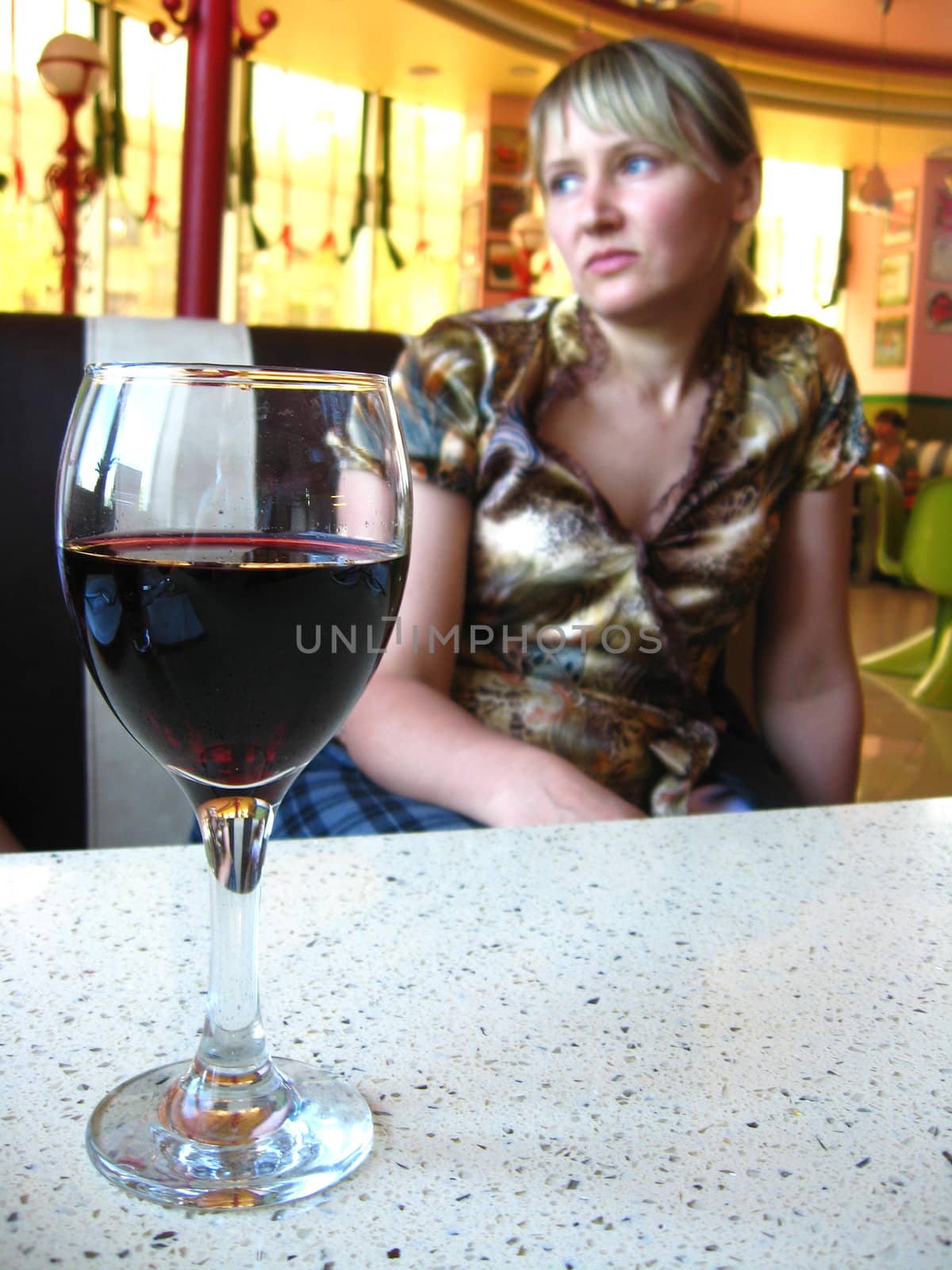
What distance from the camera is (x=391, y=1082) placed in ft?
1.05

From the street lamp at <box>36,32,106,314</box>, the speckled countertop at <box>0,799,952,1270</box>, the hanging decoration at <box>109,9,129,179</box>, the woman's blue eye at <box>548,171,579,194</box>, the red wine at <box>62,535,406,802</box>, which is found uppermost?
the hanging decoration at <box>109,9,129,179</box>

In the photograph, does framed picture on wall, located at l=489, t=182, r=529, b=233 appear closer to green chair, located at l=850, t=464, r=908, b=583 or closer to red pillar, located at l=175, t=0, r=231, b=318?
green chair, located at l=850, t=464, r=908, b=583

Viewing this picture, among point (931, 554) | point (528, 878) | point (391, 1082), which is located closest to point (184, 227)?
point (528, 878)

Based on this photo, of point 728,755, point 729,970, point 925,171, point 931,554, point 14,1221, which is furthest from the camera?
point 925,171

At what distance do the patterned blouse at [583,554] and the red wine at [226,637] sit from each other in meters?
0.85

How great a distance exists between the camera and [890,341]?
835cm

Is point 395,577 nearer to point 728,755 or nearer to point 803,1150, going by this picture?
point 803,1150

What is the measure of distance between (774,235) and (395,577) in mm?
9629

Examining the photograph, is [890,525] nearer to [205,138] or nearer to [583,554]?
[205,138]

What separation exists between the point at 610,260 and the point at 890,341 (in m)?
7.86

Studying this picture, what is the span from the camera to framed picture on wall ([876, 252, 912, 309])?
27.2 feet

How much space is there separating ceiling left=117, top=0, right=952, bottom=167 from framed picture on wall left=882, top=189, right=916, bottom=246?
316 mm

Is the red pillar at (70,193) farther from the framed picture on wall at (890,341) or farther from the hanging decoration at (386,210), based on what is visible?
the framed picture on wall at (890,341)

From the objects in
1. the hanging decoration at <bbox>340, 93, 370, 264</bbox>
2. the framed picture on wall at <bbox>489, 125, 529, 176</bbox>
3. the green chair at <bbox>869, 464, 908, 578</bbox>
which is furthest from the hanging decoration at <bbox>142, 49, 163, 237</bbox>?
the green chair at <bbox>869, 464, 908, 578</bbox>
